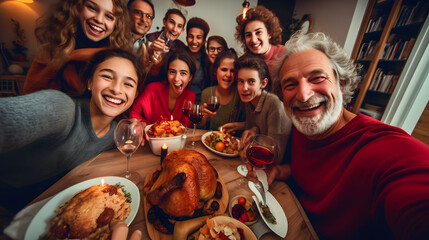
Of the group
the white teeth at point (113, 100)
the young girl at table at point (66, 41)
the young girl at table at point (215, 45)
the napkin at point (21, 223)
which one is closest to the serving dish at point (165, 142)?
the white teeth at point (113, 100)

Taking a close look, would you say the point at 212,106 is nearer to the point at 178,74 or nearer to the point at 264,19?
the point at 178,74

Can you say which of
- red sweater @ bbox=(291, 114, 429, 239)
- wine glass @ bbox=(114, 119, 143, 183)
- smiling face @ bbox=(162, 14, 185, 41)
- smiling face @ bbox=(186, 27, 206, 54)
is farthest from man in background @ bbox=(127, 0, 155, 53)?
red sweater @ bbox=(291, 114, 429, 239)

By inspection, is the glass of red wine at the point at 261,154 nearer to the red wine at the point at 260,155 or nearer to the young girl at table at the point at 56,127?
the red wine at the point at 260,155

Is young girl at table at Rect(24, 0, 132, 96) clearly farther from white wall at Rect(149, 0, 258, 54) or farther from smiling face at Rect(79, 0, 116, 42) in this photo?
white wall at Rect(149, 0, 258, 54)

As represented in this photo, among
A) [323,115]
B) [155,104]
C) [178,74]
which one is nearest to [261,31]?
[178,74]

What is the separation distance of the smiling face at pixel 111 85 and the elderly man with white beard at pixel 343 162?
4.95 ft

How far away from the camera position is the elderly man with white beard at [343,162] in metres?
0.66

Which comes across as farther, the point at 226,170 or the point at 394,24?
the point at 394,24

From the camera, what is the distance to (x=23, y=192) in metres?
1.23

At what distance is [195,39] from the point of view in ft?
11.0

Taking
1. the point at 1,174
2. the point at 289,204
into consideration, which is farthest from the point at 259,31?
the point at 1,174

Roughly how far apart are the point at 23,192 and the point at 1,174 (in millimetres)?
243

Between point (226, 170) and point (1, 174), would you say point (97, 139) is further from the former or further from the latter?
point (226, 170)

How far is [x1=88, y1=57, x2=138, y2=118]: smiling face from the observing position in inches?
50.0
